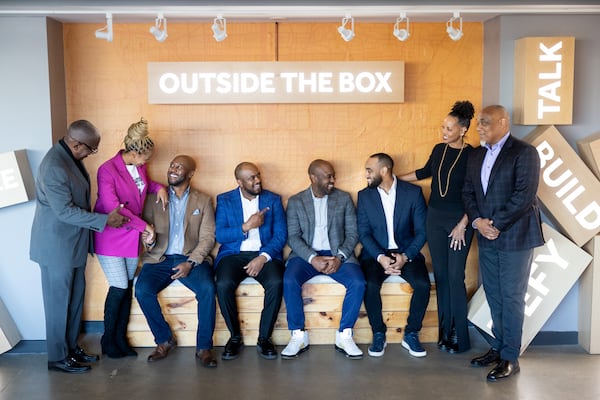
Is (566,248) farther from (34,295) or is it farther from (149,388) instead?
(34,295)

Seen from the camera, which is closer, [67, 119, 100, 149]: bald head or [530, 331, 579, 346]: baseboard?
[67, 119, 100, 149]: bald head

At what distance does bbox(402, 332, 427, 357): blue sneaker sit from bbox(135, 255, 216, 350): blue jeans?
154 centimetres

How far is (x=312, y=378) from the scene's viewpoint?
4820 millimetres

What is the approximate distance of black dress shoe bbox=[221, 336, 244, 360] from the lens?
519cm

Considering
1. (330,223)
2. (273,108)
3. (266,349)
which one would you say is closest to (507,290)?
(330,223)

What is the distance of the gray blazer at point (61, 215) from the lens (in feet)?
15.5

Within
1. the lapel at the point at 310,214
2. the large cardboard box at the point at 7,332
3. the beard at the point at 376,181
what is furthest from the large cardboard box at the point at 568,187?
the large cardboard box at the point at 7,332

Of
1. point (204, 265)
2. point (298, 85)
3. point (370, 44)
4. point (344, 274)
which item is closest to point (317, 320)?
point (344, 274)

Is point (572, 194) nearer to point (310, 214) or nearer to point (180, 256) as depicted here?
point (310, 214)

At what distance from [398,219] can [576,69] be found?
6.06 ft

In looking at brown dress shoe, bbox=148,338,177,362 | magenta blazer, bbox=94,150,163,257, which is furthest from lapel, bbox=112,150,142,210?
brown dress shoe, bbox=148,338,177,362

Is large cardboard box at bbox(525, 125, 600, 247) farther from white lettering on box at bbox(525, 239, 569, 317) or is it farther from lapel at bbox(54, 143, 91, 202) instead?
lapel at bbox(54, 143, 91, 202)

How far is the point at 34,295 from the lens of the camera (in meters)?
5.40

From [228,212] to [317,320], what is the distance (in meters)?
1.15
